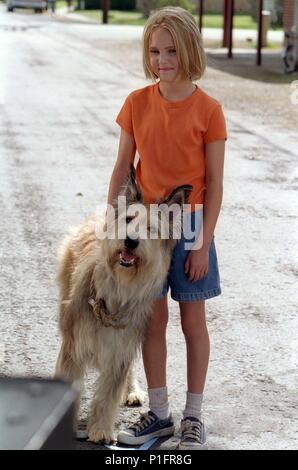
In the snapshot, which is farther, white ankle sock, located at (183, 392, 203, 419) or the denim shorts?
white ankle sock, located at (183, 392, 203, 419)

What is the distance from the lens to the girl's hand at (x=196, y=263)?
12.3 ft

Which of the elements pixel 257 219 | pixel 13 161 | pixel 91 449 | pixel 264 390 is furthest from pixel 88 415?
pixel 13 161

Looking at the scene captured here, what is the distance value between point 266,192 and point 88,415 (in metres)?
5.95

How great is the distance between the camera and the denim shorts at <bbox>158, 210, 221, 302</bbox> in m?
3.77

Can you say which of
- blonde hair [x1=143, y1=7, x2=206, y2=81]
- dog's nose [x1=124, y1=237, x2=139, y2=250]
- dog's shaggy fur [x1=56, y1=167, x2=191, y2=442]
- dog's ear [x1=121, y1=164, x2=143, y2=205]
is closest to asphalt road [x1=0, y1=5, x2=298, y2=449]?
dog's shaggy fur [x1=56, y1=167, x2=191, y2=442]

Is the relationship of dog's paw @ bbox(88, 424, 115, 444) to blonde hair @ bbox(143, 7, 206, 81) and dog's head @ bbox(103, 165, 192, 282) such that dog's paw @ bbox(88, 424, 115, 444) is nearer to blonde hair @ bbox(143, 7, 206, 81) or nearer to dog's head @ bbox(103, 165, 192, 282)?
dog's head @ bbox(103, 165, 192, 282)

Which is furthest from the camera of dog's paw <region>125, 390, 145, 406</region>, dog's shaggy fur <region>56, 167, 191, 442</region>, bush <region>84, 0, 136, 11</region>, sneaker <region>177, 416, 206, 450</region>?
bush <region>84, 0, 136, 11</region>

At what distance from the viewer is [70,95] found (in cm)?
1788

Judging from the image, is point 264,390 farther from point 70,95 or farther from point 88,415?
point 70,95

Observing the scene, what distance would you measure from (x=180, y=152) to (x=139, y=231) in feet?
1.50

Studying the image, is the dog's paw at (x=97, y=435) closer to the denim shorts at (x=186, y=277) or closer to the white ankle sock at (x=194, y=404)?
the white ankle sock at (x=194, y=404)

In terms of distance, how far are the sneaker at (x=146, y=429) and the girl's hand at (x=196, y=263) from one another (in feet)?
2.40

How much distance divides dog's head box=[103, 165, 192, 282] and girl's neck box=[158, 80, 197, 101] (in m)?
0.35

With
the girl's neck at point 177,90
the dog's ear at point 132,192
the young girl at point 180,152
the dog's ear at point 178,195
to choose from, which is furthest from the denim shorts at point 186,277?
the girl's neck at point 177,90
